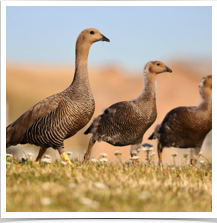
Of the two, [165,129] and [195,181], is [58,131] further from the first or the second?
[165,129]

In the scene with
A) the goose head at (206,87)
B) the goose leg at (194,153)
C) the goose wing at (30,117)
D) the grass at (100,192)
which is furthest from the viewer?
the goose head at (206,87)

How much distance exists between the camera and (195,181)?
4.62m

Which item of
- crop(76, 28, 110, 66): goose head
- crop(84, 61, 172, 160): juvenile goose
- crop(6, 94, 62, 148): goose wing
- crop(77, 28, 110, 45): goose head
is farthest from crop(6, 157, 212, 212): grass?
crop(77, 28, 110, 45): goose head

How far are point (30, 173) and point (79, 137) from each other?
20903 mm

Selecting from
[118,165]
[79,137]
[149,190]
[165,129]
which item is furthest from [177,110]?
[79,137]

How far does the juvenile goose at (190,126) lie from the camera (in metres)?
7.54

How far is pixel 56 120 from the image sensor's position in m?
5.49

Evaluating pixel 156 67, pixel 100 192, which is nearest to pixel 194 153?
pixel 156 67

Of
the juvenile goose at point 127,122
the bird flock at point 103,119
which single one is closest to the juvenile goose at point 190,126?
the bird flock at point 103,119

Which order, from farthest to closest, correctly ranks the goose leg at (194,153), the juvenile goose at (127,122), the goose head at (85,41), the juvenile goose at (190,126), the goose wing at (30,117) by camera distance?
the goose leg at (194,153), the juvenile goose at (190,126), the juvenile goose at (127,122), the goose head at (85,41), the goose wing at (30,117)

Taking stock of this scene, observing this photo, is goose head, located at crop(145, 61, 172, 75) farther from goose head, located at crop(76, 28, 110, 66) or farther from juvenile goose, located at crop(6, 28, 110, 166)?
juvenile goose, located at crop(6, 28, 110, 166)

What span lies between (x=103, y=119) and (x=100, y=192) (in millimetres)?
3848

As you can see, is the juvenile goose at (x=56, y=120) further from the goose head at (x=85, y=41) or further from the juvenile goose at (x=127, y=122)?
the juvenile goose at (x=127, y=122)
